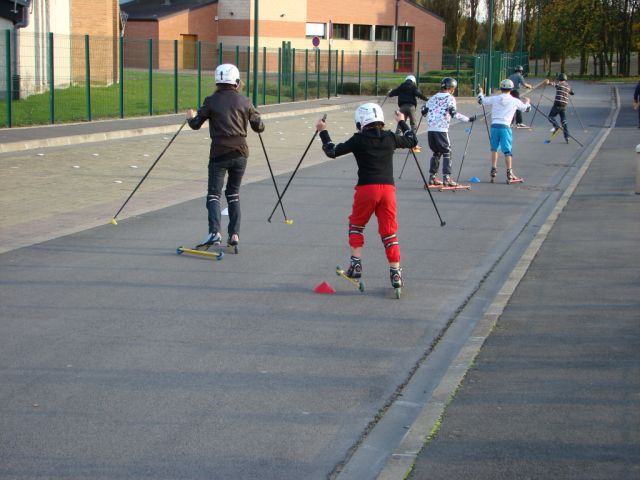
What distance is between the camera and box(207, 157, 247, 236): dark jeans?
34.5 ft

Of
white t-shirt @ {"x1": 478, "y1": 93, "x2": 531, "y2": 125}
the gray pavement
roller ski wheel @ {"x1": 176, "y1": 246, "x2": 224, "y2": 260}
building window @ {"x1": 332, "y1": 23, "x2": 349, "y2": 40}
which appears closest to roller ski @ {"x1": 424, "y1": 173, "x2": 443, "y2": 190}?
the gray pavement

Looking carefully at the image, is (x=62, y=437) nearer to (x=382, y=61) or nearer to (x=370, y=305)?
(x=370, y=305)

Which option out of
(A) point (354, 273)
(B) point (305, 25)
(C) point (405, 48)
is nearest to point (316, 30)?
(B) point (305, 25)

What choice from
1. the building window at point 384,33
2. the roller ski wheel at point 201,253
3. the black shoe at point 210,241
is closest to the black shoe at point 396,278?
the roller ski wheel at point 201,253

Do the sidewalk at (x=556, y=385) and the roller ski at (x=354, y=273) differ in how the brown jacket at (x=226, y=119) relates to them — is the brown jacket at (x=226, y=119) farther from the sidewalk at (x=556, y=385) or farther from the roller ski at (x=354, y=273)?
the sidewalk at (x=556, y=385)

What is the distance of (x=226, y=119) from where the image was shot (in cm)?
1038

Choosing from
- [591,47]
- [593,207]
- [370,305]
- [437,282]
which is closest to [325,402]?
[370,305]

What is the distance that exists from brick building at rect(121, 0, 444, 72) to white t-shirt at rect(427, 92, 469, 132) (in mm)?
50124

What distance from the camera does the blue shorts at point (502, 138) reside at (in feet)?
56.1

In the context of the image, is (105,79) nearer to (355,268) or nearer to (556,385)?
(355,268)

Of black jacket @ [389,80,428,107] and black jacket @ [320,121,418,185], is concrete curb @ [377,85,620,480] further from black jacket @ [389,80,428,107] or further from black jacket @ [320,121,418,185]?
black jacket @ [389,80,428,107]

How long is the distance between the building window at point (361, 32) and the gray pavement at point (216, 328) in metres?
63.5

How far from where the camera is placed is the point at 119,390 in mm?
6070

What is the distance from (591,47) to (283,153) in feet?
206
